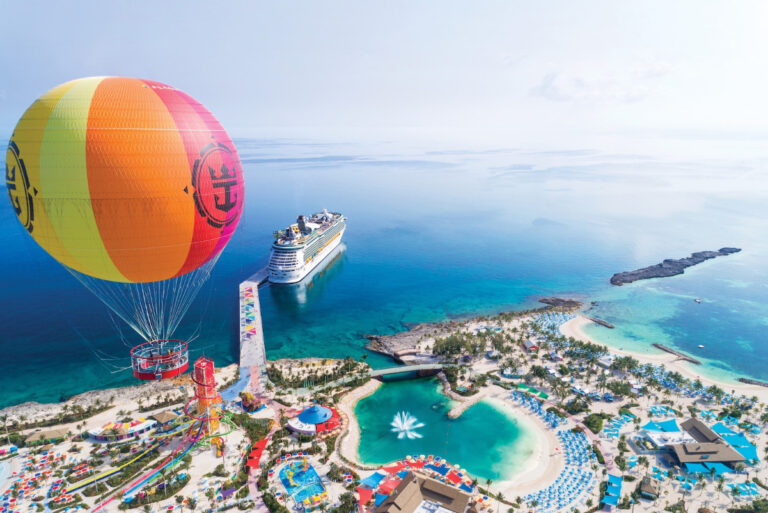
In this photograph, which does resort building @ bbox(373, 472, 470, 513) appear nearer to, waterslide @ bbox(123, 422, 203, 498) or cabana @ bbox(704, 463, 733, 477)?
waterslide @ bbox(123, 422, 203, 498)

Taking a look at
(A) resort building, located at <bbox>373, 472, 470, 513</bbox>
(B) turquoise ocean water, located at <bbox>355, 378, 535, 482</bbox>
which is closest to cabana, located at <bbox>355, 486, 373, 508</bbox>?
(A) resort building, located at <bbox>373, 472, 470, 513</bbox>

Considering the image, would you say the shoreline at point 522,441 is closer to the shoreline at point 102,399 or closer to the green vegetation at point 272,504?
the green vegetation at point 272,504

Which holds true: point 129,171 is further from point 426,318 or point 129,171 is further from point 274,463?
point 426,318

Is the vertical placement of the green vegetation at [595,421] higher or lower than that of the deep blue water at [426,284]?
lower

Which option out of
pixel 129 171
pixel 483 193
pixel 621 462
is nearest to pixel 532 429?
pixel 621 462

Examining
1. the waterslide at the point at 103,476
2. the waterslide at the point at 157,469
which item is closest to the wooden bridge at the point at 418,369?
the waterslide at the point at 157,469

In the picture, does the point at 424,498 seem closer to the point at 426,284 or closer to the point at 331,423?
the point at 331,423
